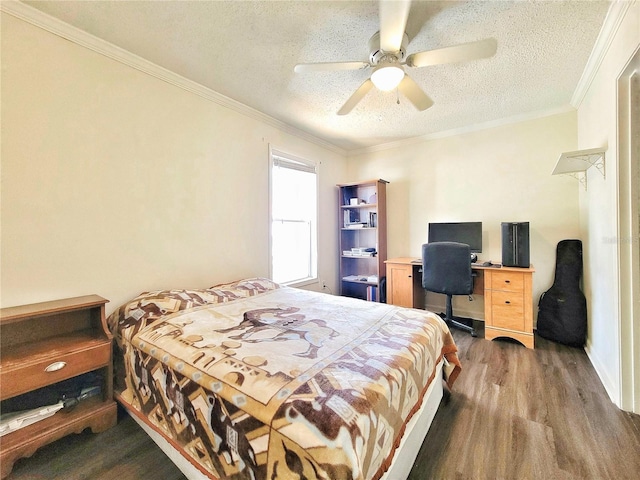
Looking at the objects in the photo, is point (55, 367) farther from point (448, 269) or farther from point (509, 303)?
point (509, 303)

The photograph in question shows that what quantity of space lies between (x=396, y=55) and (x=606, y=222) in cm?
200

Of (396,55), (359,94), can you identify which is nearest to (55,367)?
(359,94)

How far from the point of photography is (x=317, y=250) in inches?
149

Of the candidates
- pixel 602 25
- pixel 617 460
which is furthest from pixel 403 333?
pixel 602 25

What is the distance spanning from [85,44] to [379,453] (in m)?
2.90

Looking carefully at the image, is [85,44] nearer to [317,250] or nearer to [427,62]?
[427,62]

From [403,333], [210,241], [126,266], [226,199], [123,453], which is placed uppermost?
[226,199]

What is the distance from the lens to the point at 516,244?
2.76 metres

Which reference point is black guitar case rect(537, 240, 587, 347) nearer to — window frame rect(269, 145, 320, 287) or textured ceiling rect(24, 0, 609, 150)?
textured ceiling rect(24, 0, 609, 150)

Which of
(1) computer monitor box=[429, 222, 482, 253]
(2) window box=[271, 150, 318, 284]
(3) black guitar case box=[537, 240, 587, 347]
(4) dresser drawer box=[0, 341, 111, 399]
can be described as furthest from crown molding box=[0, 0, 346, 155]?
(3) black guitar case box=[537, 240, 587, 347]

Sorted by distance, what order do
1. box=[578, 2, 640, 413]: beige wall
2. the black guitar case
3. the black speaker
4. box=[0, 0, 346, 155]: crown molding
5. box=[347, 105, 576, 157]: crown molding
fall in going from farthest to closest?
1. box=[347, 105, 576, 157]: crown molding
2. the black speaker
3. the black guitar case
4. box=[578, 2, 640, 413]: beige wall
5. box=[0, 0, 346, 155]: crown molding

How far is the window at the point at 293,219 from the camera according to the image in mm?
3266

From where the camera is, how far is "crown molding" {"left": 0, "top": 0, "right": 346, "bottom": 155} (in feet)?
5.11

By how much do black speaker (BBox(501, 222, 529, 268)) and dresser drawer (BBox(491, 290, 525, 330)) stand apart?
33cm
